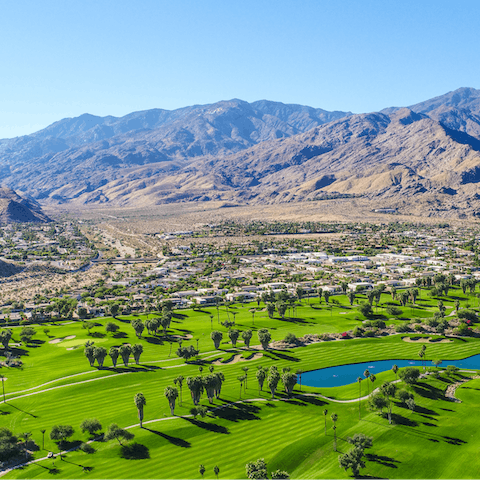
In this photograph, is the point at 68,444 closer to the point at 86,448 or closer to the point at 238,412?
the point at 86,448

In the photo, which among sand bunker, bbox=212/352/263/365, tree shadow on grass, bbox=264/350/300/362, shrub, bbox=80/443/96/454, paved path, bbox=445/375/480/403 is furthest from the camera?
tree shadow on grass, bbox=264/350/300/362

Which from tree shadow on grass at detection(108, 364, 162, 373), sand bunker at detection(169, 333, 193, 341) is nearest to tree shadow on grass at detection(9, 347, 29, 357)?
tree shadow on grass at detection(108, 364, 162, 373)

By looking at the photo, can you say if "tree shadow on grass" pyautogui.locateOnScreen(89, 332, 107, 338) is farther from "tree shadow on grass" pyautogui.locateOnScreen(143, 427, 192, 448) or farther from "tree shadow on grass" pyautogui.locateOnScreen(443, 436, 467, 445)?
"tree shadow on grass" pyautogui.locateOnScreen(443, 436, 467, 445)

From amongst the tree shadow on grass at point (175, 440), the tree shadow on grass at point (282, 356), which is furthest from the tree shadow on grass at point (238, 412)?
the tree shadow on grass at point (282, 356)

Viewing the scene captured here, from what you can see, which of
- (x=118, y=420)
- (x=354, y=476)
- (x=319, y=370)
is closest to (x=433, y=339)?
(x=319, y=370)

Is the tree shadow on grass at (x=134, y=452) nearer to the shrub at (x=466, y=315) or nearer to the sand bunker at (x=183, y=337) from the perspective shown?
the sand bunker at (x=183, y=337)

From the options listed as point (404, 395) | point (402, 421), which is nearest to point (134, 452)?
point (402, 421)
